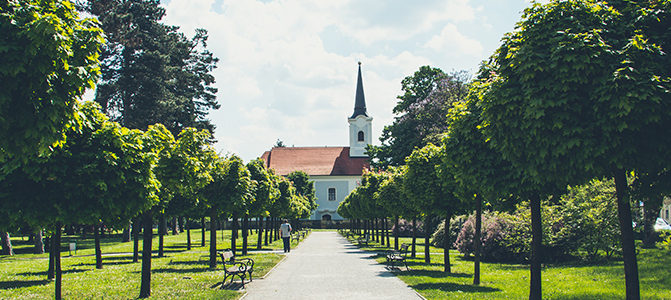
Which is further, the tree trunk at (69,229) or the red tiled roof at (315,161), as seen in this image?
the red tiled roof at (315,161)

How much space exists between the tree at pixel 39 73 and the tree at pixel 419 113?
33.1m

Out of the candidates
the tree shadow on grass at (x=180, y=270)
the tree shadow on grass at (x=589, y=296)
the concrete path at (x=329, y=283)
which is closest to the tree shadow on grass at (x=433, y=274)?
the concrete path at (x=329, y=283)

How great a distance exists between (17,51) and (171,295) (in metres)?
8.67

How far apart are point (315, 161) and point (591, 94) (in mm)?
89264

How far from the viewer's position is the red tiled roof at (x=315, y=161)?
306 ft

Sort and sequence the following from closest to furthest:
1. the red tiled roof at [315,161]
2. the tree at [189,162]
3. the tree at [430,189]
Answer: the tree at [189,162]
the tree at [430,189]
the red tiled roof at [315,161]

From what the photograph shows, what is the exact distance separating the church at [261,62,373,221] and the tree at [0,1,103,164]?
81.9 meters

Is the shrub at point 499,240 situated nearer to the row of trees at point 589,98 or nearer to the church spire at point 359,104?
the row of trees at point 589,98

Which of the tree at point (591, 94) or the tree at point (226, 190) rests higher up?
the tree at point (591, 94)

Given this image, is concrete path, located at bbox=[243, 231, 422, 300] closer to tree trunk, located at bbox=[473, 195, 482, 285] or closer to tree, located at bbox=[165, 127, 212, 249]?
tree trunk, located at bbox=[473, 195, 482, 285]

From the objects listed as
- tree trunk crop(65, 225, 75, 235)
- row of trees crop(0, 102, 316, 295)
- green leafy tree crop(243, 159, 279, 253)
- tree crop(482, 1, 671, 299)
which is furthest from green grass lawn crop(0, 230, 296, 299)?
tree crop(482, 1, 671, 299)

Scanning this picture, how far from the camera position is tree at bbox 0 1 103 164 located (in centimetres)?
480

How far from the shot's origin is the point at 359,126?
91312 mm

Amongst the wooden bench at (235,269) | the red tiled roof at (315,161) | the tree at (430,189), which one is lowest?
the wooden bench at (235,269)
